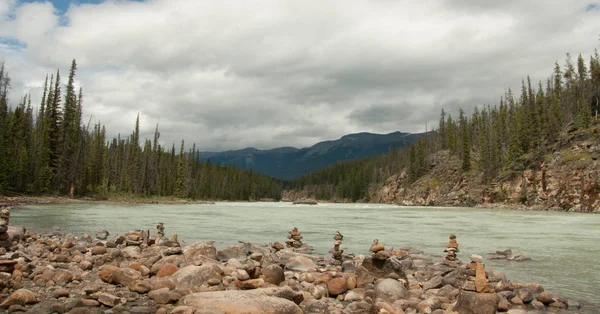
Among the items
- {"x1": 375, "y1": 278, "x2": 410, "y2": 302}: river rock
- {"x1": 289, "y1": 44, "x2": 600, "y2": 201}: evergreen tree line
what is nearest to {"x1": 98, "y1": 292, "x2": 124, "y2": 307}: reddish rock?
{"x1": 375, "y1": 278, "x2": 410, "y2": 302}: river rock

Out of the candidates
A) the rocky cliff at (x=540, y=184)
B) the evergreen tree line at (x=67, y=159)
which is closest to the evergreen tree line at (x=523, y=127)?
the rocky cliff at (x=540, y=184)

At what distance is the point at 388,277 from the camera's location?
1141 centimetres

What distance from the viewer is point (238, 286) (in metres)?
10.2

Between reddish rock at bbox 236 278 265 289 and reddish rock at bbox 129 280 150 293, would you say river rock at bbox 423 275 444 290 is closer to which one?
reddish rock at bbox 236 278 265 289

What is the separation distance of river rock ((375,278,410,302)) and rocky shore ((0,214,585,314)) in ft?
0.08

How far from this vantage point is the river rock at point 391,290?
32.2 ft

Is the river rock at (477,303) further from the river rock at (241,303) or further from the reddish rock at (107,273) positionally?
the reddish rock at (107,273)

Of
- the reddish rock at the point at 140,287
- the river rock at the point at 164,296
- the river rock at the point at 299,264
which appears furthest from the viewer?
the river rock at the point at 299,264

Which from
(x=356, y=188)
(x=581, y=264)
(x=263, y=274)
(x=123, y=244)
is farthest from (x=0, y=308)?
(x=356, y=188)

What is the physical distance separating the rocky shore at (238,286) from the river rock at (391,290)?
0.03 m

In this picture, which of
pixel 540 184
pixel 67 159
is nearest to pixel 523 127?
pixel 540 184

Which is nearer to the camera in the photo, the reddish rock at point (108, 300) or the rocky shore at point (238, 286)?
the rocky shore at point (238, 286)

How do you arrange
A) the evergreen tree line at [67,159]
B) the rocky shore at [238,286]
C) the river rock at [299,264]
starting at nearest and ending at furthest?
→ 1. the rocky shore at [238,286]
2. the river rock at [299,264]
3. the evergreen tree line at [67,159]

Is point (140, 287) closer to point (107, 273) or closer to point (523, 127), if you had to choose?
point (107, 273)
